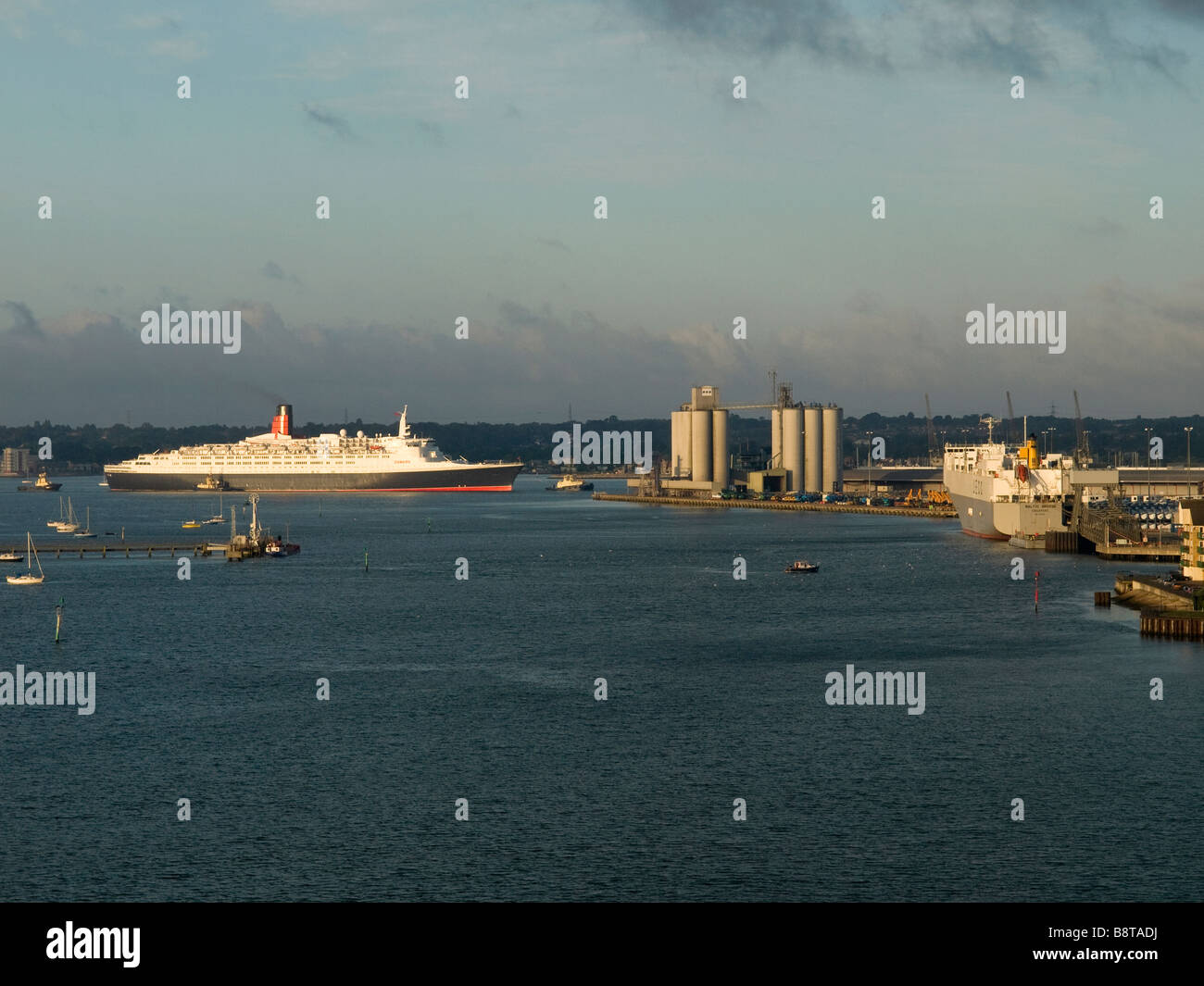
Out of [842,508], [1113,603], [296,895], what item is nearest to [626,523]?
[842,508]

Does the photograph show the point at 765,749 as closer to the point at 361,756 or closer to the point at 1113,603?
the point at 361,756

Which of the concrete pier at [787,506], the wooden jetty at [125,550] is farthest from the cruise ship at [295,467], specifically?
the wooden jetty at [125,550]

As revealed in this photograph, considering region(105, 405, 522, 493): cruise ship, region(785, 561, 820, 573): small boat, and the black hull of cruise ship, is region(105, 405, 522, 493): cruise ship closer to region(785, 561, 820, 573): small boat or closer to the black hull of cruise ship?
the black hull of cruise ship

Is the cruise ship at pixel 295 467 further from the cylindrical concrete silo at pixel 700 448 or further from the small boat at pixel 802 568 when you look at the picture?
the small boat at pixel 802 568

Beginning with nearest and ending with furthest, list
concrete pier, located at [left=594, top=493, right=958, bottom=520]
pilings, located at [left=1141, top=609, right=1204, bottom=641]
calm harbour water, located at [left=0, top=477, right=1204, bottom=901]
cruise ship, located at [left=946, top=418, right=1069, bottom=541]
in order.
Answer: calm harbour water, located at [left=0, top=477, right=1204, bottom=901] → pilings, located at [left=1141, top=609, right=1204, bottom=641] → cruise ship, located at [left=946, top=418, right=1069, bottom=541] → concrete pier, located at [left=594, top=493, right=958, bottom=520]

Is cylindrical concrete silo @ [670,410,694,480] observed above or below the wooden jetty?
above

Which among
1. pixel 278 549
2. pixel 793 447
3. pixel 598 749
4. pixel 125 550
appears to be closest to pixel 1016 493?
pixel 278 549

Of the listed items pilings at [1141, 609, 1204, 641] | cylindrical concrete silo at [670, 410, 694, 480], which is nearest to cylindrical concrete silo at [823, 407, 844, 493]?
cylindrical concrete silo at [670, 410, 694, 480]

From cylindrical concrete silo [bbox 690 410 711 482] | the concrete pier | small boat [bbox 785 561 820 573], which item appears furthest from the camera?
cylindrical concrete silo [bbox 690 410 711 482]
